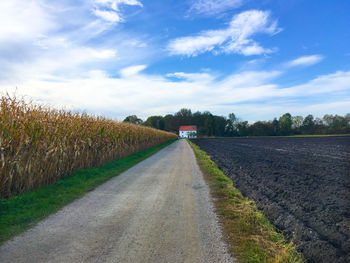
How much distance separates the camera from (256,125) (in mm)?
119062

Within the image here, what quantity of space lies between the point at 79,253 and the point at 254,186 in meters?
6.29

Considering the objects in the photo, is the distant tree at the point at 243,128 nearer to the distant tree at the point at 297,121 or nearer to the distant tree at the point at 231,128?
the distant tree at the point at 231,128

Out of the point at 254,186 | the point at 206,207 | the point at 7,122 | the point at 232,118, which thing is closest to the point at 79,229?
the point at 206,207

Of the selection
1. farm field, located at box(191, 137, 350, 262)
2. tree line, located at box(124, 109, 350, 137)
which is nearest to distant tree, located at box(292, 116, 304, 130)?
tree line, located at box(124, 109, 350, 137)

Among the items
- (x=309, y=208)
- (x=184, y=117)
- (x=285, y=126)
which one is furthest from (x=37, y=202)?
(x=184, y=117)

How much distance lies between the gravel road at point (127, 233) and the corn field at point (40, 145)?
2004mm

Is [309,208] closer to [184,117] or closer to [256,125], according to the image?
[256,125]

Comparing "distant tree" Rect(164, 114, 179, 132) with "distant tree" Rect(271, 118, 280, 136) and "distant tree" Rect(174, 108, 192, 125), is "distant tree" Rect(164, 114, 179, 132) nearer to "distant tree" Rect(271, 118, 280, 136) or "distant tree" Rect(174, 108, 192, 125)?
"distant tree" Rect(174, 108, 192, 125)

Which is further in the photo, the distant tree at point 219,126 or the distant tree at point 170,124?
the distant tree at point 170,124

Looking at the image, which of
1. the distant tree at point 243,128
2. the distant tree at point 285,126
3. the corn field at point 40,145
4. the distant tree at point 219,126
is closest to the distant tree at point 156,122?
the distant tree at point 219,126

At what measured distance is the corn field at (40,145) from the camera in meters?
6.11

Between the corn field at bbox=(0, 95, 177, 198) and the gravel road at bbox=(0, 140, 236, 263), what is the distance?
6.57 ft

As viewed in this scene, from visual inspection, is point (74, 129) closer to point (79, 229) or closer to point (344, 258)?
point (79, 229)

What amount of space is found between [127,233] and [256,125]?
12357 cm
